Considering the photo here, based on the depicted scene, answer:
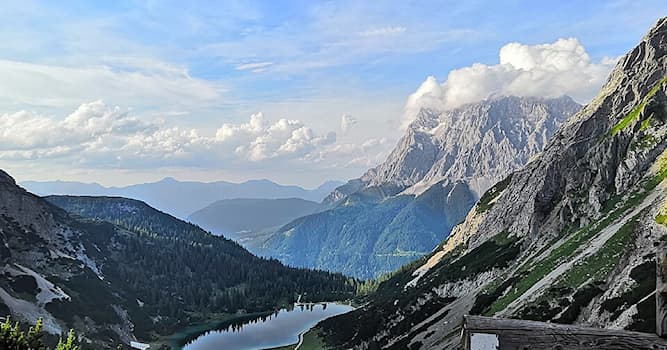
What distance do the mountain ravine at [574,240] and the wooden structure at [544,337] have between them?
2609 centimetres

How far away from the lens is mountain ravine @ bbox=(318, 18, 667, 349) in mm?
58188

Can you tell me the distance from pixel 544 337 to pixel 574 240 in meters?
84.0

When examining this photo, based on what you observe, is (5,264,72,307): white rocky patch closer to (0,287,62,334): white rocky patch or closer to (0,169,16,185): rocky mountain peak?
(0,287,62,334): white rocky patch

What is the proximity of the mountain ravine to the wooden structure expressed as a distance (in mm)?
26086

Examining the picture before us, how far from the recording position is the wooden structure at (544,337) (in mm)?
4914

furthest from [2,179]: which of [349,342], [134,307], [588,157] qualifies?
[588,157]

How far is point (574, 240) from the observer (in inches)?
3204

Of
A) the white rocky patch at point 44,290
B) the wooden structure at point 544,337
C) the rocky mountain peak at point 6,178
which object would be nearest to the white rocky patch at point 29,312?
the white rocky patch at point 44,290

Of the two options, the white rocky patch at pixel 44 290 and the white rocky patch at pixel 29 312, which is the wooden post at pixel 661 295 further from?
the white rocky patch at pixel 44 290

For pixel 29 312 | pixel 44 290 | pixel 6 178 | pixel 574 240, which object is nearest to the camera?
pixel 574 240

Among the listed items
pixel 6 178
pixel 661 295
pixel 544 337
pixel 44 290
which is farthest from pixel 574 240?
pixel 6 178

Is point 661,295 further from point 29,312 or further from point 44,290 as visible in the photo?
point 44,290

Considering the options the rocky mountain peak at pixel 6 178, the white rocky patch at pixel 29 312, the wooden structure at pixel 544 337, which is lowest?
the white rocky patch at pixel 29 312

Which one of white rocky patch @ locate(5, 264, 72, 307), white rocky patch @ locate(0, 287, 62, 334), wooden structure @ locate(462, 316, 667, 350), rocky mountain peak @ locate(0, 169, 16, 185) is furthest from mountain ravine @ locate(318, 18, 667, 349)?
rocky mountain peak @ locate(0, 169, 16, 185)
